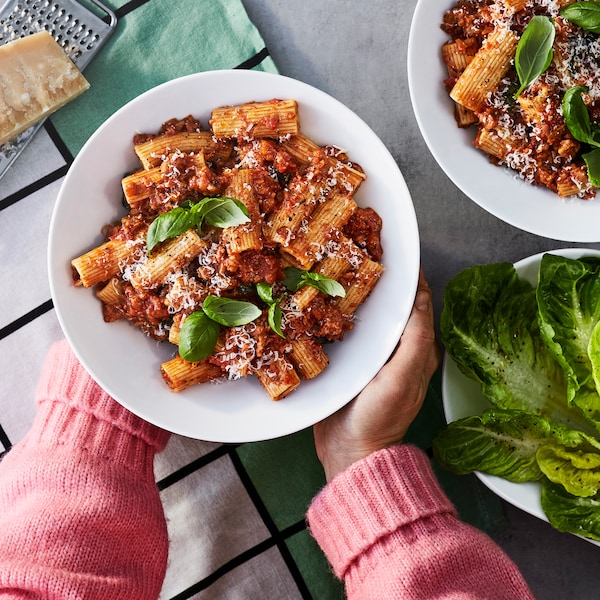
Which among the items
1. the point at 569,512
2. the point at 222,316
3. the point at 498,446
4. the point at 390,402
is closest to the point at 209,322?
the point at 222,316

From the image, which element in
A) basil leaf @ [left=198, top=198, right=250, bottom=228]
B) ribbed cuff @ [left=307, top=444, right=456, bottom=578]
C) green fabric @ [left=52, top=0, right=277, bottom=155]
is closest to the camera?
basil leaf @ [left=198, top=198, right=250, bottom=228]

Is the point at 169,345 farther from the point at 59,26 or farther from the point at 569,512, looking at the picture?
the point at 569,512

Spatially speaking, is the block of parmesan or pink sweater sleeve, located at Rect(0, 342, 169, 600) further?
the block of parmesan

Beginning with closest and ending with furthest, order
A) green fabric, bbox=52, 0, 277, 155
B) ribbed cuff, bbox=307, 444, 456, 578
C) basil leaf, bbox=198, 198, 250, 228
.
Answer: basil leaf, bbox=198, 198, 250, 228
ribbed cuff, bbox=307, 444, 456, 578
green fabric, bbox=52, 0, 277, 155

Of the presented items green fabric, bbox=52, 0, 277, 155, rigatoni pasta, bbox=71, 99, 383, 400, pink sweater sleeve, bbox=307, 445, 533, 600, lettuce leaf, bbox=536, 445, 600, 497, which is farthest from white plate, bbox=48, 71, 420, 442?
lettuce leaf, bbox=536, 445, 600, 497

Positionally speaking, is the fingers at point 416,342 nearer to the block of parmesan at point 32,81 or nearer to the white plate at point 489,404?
the white plate at point 489,404

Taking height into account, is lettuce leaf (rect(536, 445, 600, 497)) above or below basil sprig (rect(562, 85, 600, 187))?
below

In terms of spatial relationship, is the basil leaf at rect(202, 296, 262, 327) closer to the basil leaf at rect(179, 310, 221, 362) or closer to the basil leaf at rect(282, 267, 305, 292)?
the basil leaf at rect(179, 310, 221, 362)
